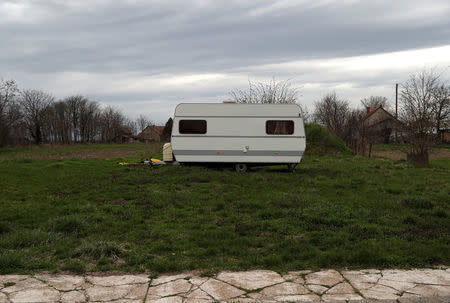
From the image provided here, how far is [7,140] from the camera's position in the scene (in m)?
35.1

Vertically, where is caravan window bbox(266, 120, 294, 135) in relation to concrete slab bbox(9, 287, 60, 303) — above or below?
above

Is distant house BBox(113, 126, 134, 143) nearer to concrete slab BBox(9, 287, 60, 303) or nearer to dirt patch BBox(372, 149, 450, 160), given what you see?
dirt patch BBox(372, 149, 450, 160)

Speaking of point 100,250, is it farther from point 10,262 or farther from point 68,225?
point 68,225

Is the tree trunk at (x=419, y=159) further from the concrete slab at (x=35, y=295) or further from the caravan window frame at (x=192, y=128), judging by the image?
the concrete slab at (x=35, y=295)

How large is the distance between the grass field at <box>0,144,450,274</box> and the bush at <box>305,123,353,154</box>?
12191 millimetres

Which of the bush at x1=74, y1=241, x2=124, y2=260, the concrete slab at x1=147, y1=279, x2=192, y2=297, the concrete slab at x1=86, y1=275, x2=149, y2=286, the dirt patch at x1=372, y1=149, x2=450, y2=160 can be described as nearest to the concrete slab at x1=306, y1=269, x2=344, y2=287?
the concrete slab at x1=147, y1=279, x2=192, y2=297

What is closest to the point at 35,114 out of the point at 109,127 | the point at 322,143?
the point at 109,127

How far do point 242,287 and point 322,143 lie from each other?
20.4m

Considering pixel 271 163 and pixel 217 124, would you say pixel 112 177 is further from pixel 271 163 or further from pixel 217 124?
pixel 271 163

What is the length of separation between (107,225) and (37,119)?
51.4 meters

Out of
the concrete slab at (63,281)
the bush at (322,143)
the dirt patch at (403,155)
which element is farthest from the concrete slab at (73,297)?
the dirt patch at (403,155)

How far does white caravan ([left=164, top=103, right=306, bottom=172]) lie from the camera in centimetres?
1316

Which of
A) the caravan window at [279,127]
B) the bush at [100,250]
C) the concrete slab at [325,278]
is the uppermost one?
the caravan window at [279,127]

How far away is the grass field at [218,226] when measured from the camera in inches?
174
